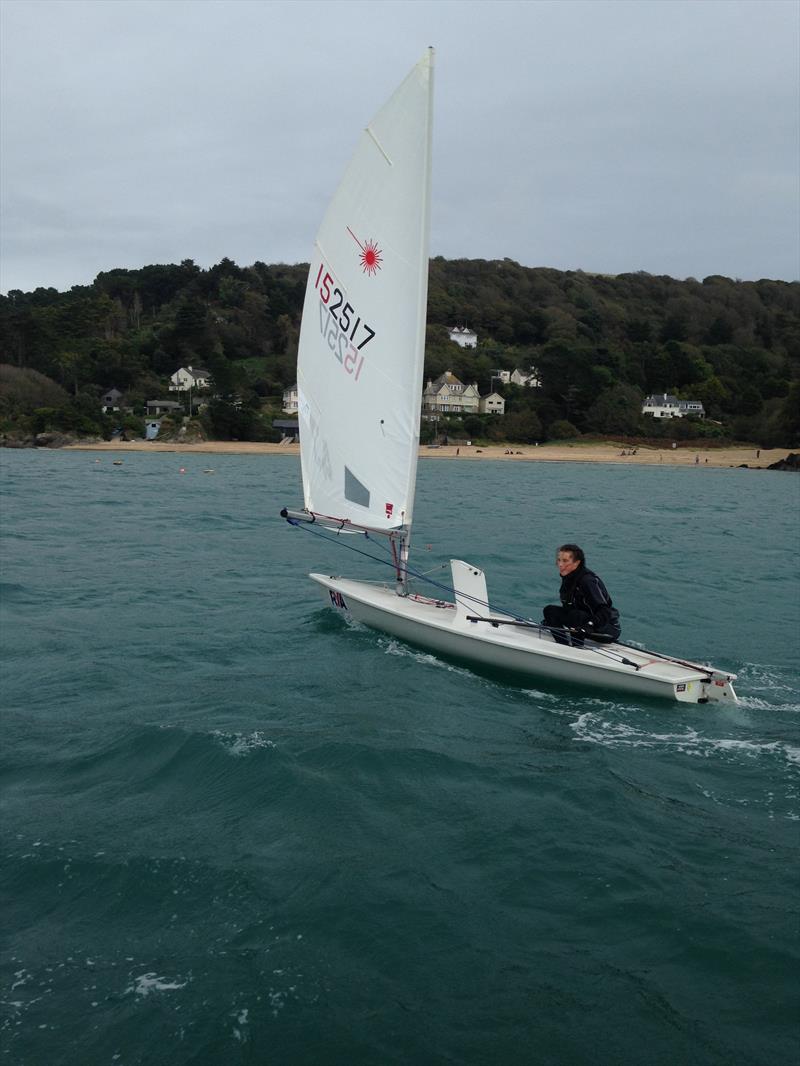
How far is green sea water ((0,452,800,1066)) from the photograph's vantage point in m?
3.97

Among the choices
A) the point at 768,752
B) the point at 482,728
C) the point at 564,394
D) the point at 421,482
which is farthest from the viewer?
the point at 564,394

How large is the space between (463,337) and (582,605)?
10584cm

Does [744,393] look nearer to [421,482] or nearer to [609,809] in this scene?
[421,482]

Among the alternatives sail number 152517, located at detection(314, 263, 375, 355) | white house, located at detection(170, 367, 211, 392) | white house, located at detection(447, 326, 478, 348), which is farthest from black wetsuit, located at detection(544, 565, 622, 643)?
white house, located at detection(447, 326, 478, 348)

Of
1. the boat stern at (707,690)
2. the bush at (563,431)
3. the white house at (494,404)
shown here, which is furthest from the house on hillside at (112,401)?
the boat stern at (707,690)

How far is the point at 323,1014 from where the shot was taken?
401cm

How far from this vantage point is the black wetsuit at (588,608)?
8688mm

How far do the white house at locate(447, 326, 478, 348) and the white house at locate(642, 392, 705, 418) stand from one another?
1228 inches

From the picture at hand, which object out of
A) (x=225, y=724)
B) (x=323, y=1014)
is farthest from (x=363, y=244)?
(x=323, y=1014)

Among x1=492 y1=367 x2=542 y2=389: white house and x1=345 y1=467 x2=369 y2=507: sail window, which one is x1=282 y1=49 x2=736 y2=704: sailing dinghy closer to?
x1=345 y1=467 x2=369 y2=507: sail window

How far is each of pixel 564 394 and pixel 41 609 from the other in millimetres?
73786

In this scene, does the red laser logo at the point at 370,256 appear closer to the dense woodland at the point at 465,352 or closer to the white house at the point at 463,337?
the dense woodland at the point at 465,352

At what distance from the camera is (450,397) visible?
285ft

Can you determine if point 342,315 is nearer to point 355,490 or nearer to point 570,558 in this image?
point 355,490
